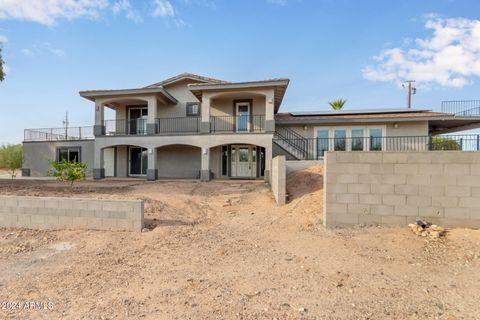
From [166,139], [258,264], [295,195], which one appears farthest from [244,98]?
[258,264]

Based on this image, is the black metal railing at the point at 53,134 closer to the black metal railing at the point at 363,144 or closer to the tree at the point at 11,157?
the tree at the point at 11,157

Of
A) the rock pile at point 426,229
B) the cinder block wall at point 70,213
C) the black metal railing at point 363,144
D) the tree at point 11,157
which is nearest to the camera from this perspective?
the rock pile at point 426,229

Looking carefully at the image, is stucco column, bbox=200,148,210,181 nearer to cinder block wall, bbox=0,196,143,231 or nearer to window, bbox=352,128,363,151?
window, bbox=352,128,363,151

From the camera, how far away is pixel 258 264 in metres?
4.61

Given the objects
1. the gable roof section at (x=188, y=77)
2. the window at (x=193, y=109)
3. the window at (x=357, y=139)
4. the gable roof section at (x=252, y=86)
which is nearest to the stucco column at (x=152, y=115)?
the gable roof section at (x=188, y=77)

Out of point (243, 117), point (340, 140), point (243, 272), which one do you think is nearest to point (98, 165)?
point (243, 117)

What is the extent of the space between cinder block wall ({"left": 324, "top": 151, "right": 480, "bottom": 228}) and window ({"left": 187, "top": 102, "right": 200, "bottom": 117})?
1299 cm

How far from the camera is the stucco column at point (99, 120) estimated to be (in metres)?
17.0

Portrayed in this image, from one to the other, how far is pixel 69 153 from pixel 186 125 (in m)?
9.22

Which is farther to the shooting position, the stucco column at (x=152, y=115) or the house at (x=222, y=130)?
the stucco column at (x=152, y=115)

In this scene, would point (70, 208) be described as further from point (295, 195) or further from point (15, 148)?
point (15, 148)

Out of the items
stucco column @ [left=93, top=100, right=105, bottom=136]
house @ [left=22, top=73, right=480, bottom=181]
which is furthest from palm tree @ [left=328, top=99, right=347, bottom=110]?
stucco column @ [left=93, top=100, right=105, bottom=136]

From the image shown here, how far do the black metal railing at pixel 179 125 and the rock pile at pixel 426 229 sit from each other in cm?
1393

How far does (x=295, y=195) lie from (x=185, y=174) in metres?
9.75
